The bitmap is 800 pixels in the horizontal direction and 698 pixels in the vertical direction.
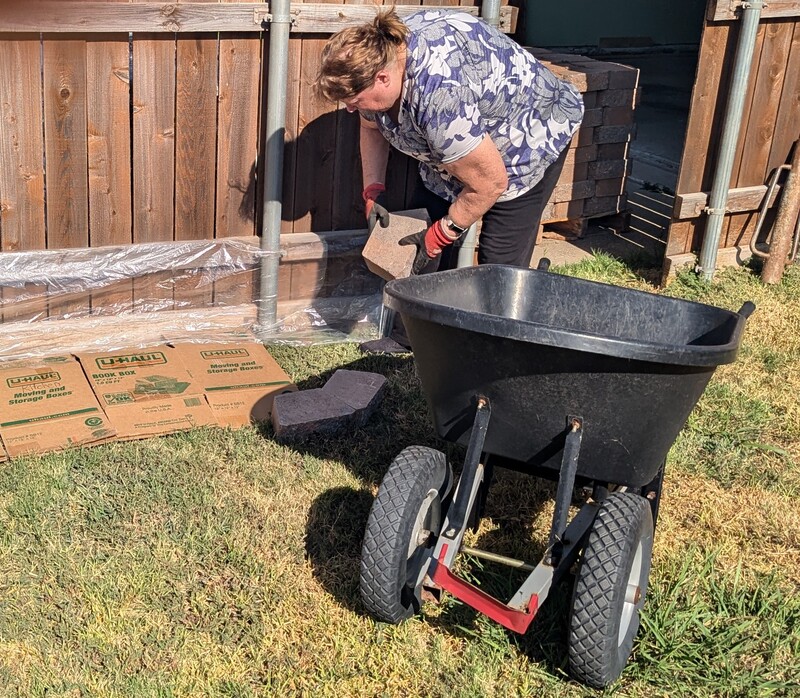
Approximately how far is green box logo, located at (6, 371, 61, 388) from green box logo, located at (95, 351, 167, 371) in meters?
0.22

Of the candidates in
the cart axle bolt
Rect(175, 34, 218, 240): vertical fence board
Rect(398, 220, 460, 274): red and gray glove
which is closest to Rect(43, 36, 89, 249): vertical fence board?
Rect(175, 34, 218, 240): vertical fence board

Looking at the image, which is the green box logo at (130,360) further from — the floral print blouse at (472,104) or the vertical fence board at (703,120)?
the vertical fence board at (703,120)

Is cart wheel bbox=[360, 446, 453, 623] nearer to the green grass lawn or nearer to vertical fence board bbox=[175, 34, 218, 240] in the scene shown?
the green grass lawn

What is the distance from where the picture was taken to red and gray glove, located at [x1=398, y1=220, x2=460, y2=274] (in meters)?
4.16

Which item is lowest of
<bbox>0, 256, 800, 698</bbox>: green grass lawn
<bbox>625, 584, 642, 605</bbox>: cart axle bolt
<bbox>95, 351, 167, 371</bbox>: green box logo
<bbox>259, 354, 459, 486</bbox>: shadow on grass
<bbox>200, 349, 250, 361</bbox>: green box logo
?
<bbox>0, 256, 800, 698</bbox>: green grass lawn

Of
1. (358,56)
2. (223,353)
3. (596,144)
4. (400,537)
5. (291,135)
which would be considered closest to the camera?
(400,537)

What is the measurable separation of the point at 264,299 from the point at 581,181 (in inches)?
98.2

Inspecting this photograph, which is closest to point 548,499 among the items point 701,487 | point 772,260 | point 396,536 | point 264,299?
point 701,487

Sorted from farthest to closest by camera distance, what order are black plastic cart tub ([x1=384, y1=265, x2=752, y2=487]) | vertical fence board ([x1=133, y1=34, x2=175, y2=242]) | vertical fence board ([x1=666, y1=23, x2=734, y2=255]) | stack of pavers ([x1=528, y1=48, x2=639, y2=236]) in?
1. stack of pavers ([x1=528, y1=48, x2=639, y2=236])
2. vertical fence board ([x1=666, y1=23, x2=734, y2=255])
3. vertical fence board ([x1=133, y1=34, x2=175, y2=242])
4. black plastic cart tub ([x1=384, y1=265, x2=752, y2=487])

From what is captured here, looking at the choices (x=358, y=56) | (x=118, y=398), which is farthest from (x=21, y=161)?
(x=358, y=56)

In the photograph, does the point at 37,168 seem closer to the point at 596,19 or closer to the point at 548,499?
the point at 548,499

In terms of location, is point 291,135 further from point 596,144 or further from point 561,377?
point 561,377

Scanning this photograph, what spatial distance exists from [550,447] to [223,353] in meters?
2.21

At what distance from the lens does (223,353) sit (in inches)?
189
